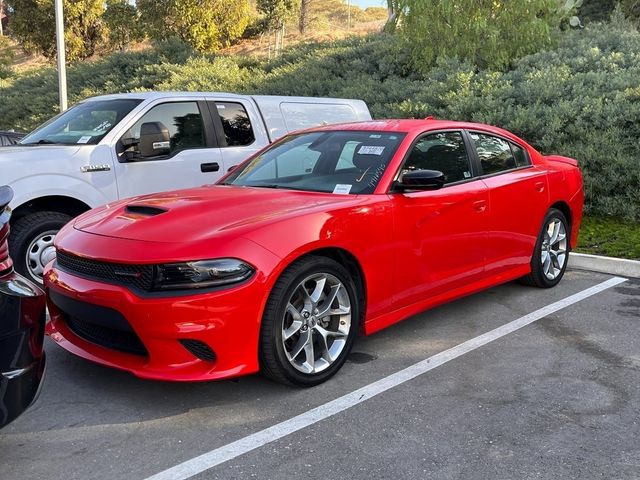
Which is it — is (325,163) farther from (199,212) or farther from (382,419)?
(382,419)

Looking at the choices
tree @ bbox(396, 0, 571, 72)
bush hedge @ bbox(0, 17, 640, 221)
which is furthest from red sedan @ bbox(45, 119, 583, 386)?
tree @ bbox(396, 0, 571, 72)

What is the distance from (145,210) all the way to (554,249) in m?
3.88

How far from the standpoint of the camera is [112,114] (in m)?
6.41

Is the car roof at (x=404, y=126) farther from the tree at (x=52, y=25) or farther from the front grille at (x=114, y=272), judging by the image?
the tree at (x=52, y=25)

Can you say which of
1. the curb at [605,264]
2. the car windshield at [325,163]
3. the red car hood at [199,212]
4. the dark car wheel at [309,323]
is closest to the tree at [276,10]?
the curb at [605,264]

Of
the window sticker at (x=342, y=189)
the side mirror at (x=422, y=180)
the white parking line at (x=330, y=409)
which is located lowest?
the white parking line at (x=330, y=409)

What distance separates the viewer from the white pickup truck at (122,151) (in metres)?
5.61

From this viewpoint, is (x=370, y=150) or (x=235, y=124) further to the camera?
(x=235, y=124)

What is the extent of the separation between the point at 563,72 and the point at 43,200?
837cm

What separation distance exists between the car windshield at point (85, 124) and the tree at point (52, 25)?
76.2 feet

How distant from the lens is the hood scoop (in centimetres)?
391

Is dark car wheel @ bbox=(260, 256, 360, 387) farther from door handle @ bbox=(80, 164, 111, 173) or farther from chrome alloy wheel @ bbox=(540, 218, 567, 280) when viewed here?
door handle @ bbox=(80, 164, 111, 173)

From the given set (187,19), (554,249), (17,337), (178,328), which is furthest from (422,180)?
(187,19)

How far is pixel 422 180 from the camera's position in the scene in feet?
14.0
